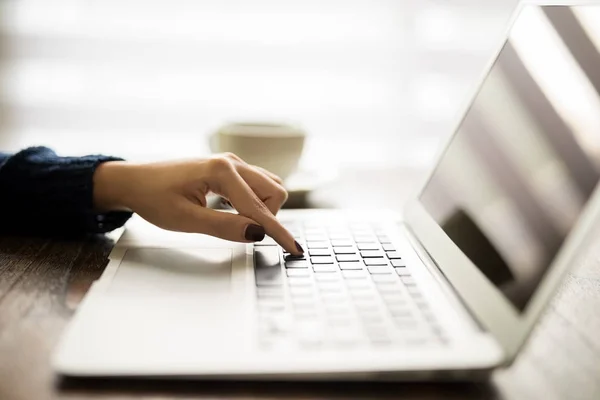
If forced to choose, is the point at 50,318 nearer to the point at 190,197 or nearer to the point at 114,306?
the point at 114,306

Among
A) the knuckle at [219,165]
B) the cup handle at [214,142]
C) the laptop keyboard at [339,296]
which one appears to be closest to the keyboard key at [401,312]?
the laptop keyboard at [339,296]

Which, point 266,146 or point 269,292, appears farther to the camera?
point 266,146

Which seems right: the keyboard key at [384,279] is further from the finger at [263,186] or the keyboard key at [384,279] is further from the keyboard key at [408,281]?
the finger at [263,186]

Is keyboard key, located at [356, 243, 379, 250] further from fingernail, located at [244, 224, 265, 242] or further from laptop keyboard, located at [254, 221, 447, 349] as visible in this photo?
fingernail, located at [244, 224, 265, 242]

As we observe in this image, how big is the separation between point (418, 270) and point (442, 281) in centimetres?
3

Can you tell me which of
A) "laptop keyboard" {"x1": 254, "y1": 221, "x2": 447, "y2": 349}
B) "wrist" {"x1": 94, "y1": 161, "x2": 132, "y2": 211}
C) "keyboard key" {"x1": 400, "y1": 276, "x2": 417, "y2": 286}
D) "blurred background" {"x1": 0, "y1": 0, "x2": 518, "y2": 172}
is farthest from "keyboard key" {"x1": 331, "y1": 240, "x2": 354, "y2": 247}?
"blurred background" {"x1": 0, "y1": 0, "x2": 518, "y2": 172}

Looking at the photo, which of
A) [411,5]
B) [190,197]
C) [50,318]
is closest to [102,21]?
[411,5]

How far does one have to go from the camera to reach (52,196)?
2.20 feet

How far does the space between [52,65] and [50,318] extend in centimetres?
92

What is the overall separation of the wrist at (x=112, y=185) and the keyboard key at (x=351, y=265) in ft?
0.74

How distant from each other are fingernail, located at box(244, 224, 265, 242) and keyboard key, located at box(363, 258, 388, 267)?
10 cm

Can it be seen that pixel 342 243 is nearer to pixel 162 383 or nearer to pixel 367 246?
pixel 367 246

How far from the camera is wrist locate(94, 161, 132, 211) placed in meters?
0.65

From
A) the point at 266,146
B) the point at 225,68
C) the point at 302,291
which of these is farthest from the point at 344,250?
the point at 225,68
